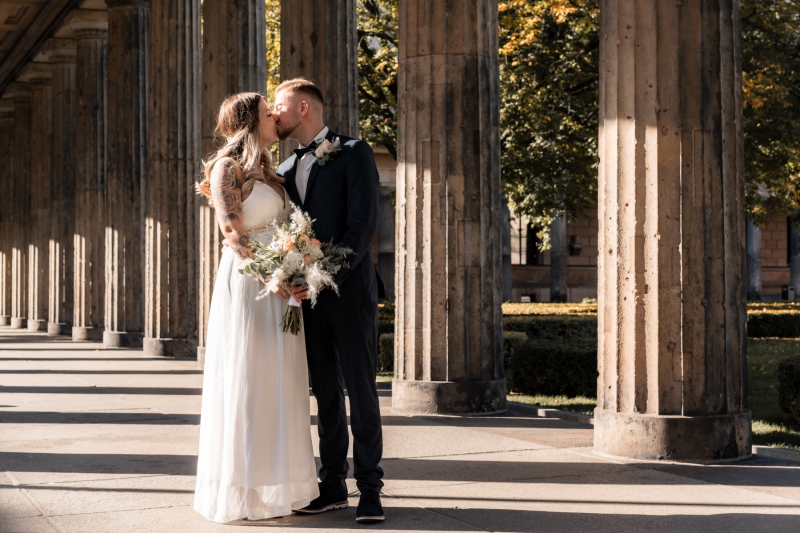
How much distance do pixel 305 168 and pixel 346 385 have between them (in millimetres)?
1237

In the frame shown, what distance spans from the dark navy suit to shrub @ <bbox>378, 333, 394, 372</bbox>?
9.22 meters

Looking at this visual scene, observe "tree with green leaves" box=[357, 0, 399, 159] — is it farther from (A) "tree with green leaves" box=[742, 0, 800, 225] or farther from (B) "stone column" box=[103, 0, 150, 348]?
(A) "tree with green leaves" box=[742, 0, 800, 225]

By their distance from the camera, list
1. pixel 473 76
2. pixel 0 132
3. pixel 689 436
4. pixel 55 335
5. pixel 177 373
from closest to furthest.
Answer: pixel 689 436, pixel 473 76, pixel 177 373, pixel 55 335, pixel 0 132

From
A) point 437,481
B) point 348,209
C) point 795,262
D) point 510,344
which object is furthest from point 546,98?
point 795,262

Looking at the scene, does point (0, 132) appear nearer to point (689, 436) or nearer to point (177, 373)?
point (177, 373)

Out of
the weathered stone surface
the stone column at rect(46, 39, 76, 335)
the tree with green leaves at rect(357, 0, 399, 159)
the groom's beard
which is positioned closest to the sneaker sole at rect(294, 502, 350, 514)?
the groom's beard

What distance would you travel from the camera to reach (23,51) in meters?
31.2

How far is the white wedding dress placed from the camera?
5.84 m

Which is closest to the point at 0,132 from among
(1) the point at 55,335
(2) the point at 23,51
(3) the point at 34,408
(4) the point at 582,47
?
(2) the point at 23,51

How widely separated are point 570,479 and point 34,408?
253 inches

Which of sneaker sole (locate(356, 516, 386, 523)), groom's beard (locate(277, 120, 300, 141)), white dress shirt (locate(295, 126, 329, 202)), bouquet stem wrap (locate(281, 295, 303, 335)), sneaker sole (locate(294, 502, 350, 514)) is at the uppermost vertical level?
groom's beard (locate(277, 120, 300, 141))

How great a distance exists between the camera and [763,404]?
12.5 meters

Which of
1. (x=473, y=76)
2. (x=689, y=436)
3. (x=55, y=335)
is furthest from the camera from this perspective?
(x=55, y=335)

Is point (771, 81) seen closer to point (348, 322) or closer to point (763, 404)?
point (763, 404)
